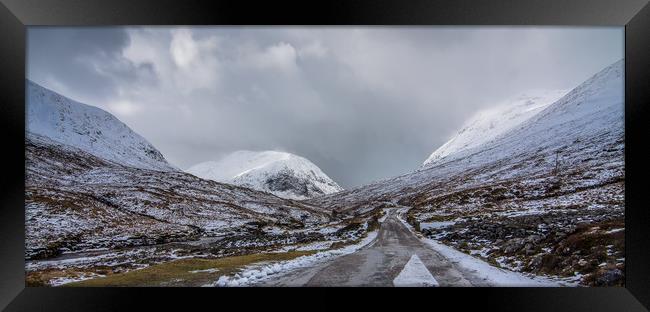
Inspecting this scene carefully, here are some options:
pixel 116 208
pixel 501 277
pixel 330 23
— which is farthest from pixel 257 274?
pixel 116 208

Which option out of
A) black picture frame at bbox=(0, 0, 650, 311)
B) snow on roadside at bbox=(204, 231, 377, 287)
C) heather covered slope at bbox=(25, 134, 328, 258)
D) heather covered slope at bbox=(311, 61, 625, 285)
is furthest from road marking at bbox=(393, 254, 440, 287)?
heather covered slope at bbox=(25, 134, 328, 258)

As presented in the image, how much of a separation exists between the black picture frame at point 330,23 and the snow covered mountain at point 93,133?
107m

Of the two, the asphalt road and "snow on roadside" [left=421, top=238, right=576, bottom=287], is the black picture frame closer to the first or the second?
"snow on roadside" [left=421, top=238, right=576, bottom=287]

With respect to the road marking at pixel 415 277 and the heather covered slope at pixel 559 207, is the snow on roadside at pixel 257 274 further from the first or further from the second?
the heather covered slope at pixel 559 207

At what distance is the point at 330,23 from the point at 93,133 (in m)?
155

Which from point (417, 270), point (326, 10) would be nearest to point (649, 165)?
point (417, 270)

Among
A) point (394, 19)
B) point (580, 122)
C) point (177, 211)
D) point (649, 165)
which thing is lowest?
point (177, 211)

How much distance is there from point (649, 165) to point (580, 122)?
118649 mm

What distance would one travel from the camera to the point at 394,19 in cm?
1161

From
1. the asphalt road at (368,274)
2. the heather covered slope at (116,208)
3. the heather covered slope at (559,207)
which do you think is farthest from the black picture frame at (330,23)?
the heather covered slope at (116,208)

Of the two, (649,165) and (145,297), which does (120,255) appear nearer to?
(145,297)

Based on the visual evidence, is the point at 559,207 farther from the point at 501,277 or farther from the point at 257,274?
the point at 257,274

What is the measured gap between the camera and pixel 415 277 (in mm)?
13109

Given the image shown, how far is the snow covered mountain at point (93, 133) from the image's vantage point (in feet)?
360
